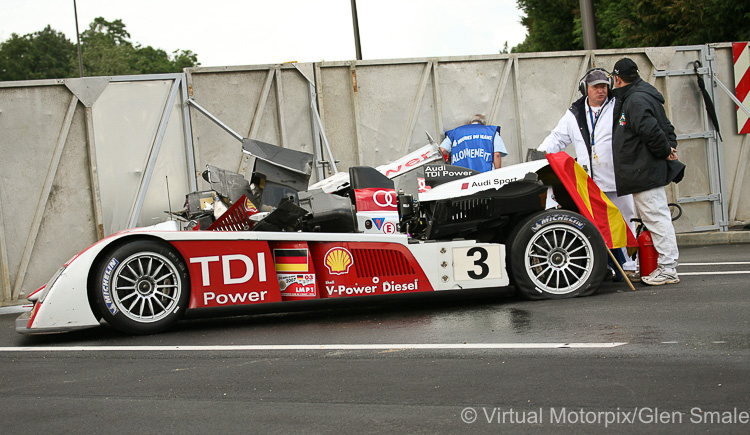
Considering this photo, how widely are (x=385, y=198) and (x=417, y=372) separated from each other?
8.70 ft

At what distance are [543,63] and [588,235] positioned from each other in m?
5.65

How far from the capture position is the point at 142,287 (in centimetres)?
586

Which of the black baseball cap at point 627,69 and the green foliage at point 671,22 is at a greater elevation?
the green foliage at point 671,22

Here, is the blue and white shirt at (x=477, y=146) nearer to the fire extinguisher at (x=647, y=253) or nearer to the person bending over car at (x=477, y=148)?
the person bending over car at (x=477, y=148)

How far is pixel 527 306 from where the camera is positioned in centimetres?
620

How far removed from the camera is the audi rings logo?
665 centimetres

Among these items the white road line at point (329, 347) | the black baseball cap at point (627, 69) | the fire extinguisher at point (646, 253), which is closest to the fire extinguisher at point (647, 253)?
the fire extinguisher at point (646, 253)

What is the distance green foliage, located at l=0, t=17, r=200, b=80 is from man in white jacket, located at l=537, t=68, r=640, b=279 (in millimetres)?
67261

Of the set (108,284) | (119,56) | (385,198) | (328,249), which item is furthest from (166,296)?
(119,56)

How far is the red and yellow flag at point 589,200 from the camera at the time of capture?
6648 millimetres

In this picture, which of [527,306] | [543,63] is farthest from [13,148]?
[543,63]

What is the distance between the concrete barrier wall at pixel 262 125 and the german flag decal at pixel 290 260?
167 inches

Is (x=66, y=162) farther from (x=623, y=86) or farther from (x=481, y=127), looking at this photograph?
(x=623, y=86)

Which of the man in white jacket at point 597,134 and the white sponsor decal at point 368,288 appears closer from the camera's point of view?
the white sponsor decal at point 368,288
